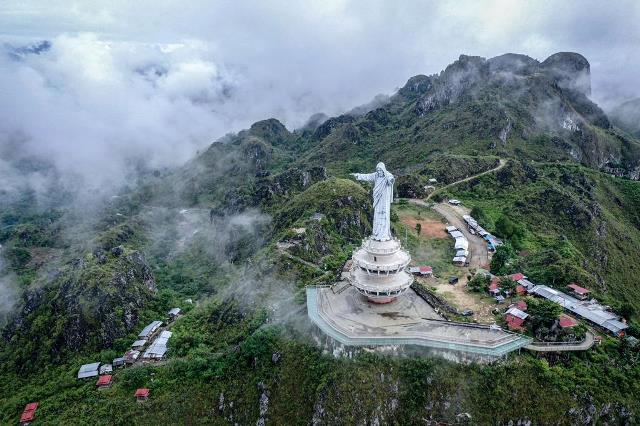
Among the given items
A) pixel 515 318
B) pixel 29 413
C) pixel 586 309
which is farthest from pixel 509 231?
pixel 29 413

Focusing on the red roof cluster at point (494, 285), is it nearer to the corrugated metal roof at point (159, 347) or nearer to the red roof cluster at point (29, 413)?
the corrugated metal roof at point (159, 347)

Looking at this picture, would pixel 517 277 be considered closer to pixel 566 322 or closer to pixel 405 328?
pixel 566 322

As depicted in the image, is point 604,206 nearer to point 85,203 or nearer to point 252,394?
point 252,394

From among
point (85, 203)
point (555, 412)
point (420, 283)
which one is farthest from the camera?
point (85, 203)

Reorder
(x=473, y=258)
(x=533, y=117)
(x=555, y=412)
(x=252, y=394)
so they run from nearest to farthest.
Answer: (x=555, y=412) → (x=252, y=394) → (x=473, y=258) → (x=533, y=117)

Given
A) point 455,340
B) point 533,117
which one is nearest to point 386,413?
point 455,340

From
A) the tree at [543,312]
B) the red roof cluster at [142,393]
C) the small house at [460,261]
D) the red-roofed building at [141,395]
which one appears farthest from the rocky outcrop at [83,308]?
the tree at [543,312]

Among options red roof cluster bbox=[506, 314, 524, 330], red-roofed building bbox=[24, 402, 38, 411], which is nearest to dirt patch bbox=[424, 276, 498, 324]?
red roof cluster bbox=[506, 314, 524, 330]
